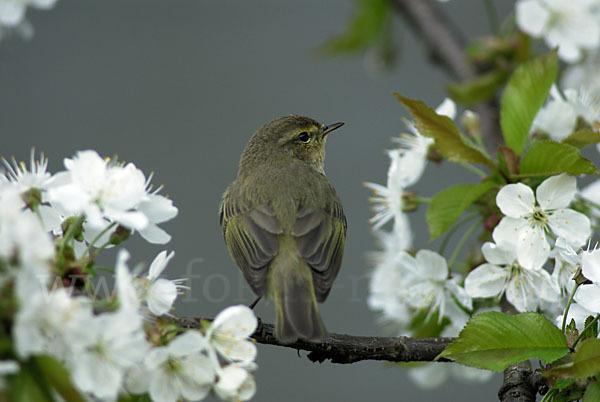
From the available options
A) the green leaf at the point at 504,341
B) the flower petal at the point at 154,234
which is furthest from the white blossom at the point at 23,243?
the green leaf at the point at 504,341

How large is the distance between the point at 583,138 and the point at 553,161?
181 millimetres

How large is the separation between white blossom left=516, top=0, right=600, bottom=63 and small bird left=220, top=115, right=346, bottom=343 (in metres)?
1.10

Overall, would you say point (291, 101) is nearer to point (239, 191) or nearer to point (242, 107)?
point (242, 107)

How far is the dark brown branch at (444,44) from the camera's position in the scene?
3.34 metres

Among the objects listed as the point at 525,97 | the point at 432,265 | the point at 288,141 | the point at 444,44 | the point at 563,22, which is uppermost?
the point at 444,44

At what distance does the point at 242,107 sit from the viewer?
6305 mm

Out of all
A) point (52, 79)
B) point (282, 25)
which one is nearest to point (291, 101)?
point (282, 25)

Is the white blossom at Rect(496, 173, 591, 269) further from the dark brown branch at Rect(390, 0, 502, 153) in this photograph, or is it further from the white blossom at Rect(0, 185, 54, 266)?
the white blossom at Rect(0, 185, 54, 266)

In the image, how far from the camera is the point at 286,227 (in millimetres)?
2791

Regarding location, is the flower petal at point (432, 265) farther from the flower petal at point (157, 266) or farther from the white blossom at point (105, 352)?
the white blossom at point (105, 352)

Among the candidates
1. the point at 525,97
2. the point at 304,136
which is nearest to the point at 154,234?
the point at 525,97

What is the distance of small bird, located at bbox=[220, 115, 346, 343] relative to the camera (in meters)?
2.38

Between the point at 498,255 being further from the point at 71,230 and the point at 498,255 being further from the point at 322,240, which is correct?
the point at 71,230

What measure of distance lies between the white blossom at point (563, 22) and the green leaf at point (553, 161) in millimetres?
874
